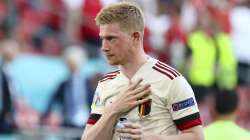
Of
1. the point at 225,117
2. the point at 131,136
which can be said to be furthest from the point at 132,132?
the point at 225,117

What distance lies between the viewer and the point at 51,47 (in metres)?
13.7

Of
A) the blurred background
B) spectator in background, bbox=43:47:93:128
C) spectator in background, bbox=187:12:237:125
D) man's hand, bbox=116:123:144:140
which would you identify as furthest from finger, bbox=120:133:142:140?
spectator in background, bbox=187:12:237:125

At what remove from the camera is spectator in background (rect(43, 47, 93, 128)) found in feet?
40.6

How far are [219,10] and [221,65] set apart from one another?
3.98ft

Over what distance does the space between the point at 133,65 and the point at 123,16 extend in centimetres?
30

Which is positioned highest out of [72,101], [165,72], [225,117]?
[165,72]

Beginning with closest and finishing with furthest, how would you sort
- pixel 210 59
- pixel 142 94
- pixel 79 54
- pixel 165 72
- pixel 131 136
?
pixel 131 136
pixel 142 94
pixel 165 72
pixel 79 54
pixel 210 59

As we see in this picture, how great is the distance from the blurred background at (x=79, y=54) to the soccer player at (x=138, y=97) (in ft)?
20.0

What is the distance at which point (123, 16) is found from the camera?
17.8 ft

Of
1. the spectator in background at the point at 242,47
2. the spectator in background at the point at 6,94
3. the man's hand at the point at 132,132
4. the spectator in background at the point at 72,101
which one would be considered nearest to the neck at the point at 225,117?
the man's hand at the point at 132,132

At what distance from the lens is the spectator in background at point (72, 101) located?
12.4 meters

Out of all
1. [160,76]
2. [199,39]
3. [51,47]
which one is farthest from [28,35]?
[160,76]

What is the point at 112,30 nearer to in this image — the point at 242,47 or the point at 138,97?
the point at 138,97

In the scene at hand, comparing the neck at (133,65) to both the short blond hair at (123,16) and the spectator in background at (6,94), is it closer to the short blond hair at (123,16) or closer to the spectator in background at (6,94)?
the short blond hair at (123,16)
